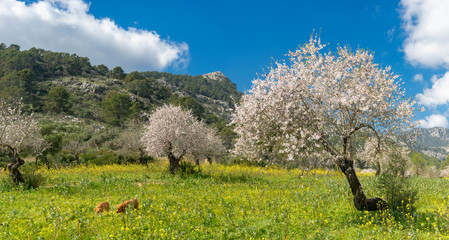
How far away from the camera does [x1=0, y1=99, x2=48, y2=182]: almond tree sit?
55.3ft

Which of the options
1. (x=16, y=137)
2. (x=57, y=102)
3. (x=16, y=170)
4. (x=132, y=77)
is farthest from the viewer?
(x=132, y=77)

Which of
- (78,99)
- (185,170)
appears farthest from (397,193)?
(78,99)

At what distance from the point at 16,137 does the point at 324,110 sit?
91.7 feet

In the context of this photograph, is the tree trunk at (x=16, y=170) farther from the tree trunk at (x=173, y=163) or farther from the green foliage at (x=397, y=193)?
the green foliage at (x=397, y=193)

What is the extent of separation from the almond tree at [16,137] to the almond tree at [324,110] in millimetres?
15159

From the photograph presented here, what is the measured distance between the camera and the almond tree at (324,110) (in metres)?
10.7

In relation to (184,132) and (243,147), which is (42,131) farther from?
(243,147)

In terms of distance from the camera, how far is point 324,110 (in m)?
11.0

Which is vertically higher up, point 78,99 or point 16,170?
point 78,99

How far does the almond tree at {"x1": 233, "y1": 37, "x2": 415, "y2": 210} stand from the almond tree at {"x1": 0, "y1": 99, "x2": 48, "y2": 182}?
1516 cm

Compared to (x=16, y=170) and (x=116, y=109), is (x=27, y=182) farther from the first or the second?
(x=116, y=109)

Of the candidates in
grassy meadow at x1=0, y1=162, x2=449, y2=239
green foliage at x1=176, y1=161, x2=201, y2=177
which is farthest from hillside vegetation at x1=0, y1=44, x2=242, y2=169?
grassy meadow at x1=0, y1=162, x2=449, y2=239

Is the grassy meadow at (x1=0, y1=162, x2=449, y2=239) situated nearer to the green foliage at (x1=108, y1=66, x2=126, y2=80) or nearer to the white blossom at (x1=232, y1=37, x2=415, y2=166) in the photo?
the white blossom at (x1=232, y1=37, x2=415, y2=166)

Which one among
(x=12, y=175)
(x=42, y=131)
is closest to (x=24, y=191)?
(x=12, y=175)
